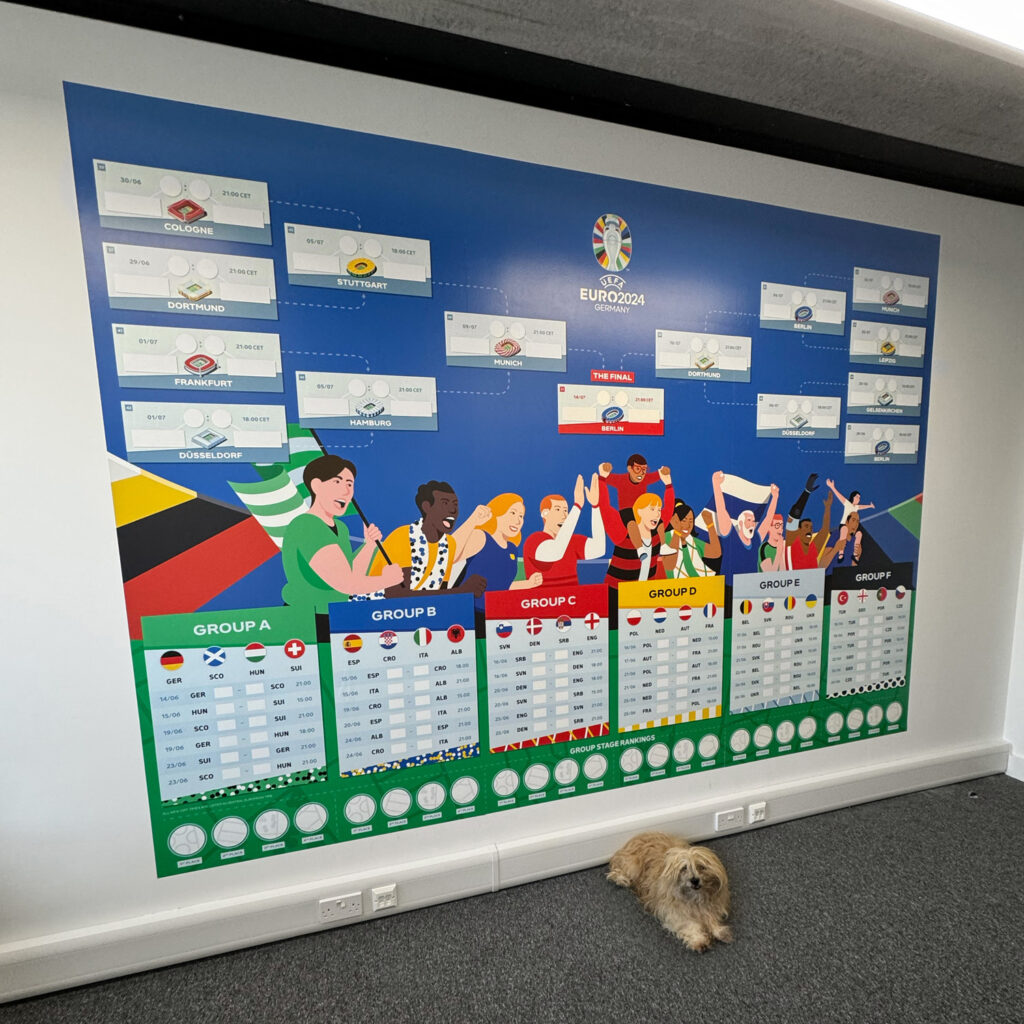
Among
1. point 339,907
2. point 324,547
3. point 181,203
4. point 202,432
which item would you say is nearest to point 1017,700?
point 339,907

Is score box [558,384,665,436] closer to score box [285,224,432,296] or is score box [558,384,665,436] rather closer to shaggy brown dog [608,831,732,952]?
score box [285,224,432,296]

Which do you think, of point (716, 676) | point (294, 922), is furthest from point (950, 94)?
point (294, 922)

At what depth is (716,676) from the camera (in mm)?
1898

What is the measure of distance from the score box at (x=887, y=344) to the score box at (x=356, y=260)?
5.64 ft

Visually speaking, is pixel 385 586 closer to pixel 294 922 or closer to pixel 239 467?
pixel 239 467

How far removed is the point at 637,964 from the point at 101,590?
187 centimetres

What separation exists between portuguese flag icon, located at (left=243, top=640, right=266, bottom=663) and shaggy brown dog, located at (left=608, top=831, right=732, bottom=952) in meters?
1.43

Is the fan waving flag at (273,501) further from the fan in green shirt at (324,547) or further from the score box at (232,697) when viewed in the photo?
the score box at (232,697)

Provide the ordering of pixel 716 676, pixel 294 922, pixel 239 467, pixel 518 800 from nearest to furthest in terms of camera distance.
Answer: pixel 239 467 < pixel 294 922 < pixel 518 800 < pixel 716 676

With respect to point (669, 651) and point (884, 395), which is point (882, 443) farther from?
point (669, 651)

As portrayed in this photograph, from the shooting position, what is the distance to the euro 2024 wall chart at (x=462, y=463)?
133cm

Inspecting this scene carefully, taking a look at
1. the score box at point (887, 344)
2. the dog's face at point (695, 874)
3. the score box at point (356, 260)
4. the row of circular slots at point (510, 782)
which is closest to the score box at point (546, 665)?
the row of circular slots at point (510, 782)

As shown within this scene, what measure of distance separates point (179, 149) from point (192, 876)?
6.74ft

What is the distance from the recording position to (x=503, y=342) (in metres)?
1.56
